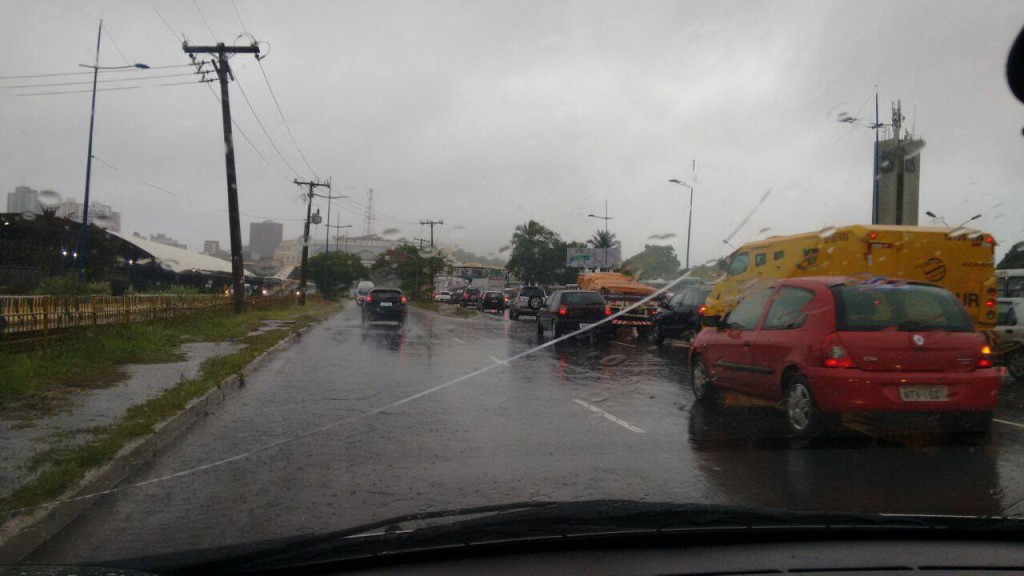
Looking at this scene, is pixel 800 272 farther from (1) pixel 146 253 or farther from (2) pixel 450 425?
(1) pixel 146 253

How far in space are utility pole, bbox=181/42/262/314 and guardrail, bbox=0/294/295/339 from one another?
4.90m

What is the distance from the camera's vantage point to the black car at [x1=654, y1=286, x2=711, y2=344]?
58.6 ft

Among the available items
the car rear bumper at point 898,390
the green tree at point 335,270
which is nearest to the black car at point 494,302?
the green tree at point 335,270

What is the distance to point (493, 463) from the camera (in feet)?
19.3

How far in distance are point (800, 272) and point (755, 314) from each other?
16.5 ft

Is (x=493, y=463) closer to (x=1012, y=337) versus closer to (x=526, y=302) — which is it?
(x=1012, y=337)

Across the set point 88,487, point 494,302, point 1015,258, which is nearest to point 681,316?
point 1015,258

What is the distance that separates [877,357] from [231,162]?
898 inches

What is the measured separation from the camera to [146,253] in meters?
38.2

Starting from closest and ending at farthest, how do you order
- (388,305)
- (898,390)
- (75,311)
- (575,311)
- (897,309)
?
(898,390)
(897,309)
(75,311)
(575,311)
(388,305)

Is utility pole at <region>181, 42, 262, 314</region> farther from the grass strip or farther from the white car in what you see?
→ the white car

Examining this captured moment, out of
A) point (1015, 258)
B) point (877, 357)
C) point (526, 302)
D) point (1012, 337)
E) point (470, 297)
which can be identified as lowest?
point (877, 357)

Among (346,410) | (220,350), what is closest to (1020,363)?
(346,410)

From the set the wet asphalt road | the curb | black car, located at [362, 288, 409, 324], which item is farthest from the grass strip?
black car, located at [362, 288, 409, 324]
